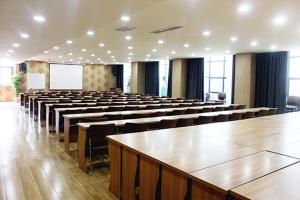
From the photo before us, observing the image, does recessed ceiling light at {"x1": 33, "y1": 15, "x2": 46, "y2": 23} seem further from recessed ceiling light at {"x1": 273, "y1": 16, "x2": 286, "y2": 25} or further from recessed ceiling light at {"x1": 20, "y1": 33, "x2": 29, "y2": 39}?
recessed ceiling light at {"x1": 273, "y1": 16, "x2": 286, "y2": 25}

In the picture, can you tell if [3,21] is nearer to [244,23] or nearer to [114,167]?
[114,167]

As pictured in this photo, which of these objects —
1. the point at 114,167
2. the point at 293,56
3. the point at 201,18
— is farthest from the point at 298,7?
the point at 293,56

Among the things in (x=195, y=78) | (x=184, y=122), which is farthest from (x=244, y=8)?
(x=195, y=78)

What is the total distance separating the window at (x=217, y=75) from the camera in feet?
43.2

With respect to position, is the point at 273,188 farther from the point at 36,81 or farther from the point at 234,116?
the point at 36,81

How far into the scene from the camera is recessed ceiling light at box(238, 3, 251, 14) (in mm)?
4566

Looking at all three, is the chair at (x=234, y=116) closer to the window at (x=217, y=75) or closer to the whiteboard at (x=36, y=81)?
the window at (x=217, y=75)

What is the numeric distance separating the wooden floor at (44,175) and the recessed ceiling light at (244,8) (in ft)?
12.5

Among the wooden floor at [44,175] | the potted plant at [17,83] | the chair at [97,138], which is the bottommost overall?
the wooden floor at [44,175]

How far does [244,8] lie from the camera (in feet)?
15.6

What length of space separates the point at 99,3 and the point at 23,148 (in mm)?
3686

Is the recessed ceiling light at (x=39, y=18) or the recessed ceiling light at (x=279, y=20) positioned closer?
the recessed ceiling light at (x=39, y=18)

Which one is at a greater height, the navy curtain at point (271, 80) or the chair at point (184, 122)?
the navy curtain at point (271, 80)

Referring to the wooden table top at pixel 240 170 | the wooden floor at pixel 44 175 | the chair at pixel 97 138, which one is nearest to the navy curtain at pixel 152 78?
the wooden floor at pixel 44 175
